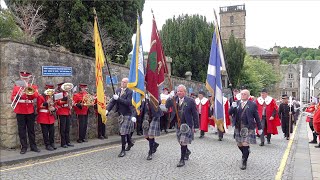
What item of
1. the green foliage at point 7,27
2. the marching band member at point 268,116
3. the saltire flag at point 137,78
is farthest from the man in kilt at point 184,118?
the green foliage at point 7,27

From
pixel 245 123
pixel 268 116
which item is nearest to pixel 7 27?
pixel 245 123

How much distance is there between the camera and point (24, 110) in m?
8.57

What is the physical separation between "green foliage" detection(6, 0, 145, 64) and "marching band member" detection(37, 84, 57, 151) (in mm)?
8473

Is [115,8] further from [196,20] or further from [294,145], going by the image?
[196,20]

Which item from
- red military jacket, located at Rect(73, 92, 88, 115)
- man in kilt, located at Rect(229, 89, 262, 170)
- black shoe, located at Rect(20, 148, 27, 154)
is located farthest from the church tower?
black shoe, located at Rect(20, 148, 27, 154)

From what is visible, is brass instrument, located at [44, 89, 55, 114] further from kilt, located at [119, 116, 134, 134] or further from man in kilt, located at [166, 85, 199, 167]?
man in kilt, located at [166, 85, 199, 167]

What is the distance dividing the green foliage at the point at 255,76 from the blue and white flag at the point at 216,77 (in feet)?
124

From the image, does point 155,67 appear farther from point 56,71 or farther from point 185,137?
point 56,71

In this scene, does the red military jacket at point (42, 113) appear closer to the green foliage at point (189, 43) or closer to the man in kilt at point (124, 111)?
the man in kilt at point (124, 111)

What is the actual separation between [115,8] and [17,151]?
11596mm

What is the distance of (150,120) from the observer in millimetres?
9125

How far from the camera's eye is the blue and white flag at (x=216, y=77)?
920 centimetres

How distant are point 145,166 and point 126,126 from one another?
1.52m

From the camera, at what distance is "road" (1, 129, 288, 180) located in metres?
6.88
